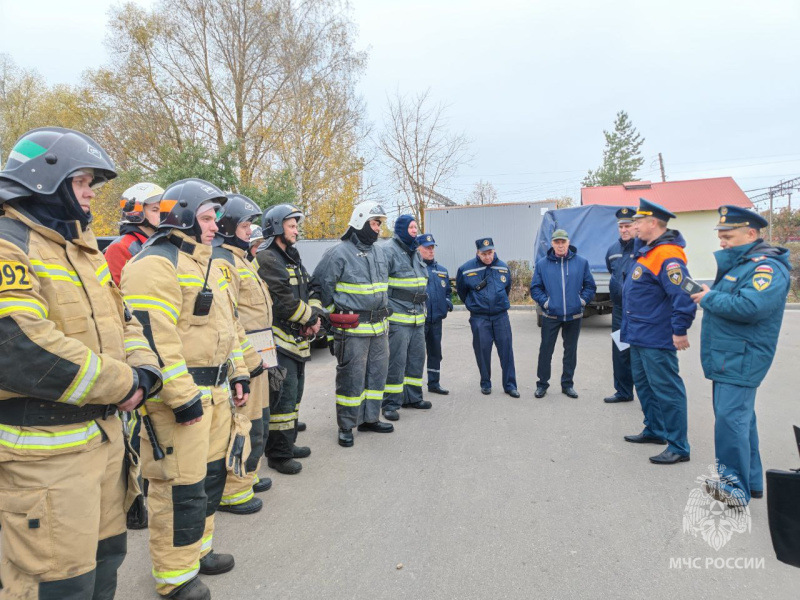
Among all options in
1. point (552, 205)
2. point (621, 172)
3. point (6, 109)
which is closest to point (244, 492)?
point (552, 205)

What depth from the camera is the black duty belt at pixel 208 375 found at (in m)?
2.72

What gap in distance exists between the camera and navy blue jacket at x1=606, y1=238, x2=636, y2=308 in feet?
19.6

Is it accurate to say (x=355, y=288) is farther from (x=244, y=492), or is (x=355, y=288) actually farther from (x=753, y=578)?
(x=753, y=578)

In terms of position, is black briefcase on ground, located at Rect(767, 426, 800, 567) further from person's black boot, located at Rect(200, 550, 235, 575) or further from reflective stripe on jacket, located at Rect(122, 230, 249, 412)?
person's black boot, located at Rect(200, 550, 235, 575)

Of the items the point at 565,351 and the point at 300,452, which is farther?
the point at 565,351

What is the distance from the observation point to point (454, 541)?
318cm

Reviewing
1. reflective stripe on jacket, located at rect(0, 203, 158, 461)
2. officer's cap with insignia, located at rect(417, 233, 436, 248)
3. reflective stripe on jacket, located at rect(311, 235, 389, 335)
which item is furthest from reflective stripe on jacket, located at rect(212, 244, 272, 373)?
officer's cap with insignia, located at rect(417, 233, 436, 248)

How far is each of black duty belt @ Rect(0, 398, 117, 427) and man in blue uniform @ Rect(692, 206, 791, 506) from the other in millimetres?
3793

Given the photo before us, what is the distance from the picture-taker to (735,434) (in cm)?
351

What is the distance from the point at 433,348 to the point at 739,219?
13.5ft

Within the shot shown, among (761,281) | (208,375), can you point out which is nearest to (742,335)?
(761,281)

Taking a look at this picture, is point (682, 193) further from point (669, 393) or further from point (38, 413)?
point (38, 413)

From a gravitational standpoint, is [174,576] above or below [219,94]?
below

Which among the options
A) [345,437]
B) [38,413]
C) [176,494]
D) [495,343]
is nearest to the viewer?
[38,413]
